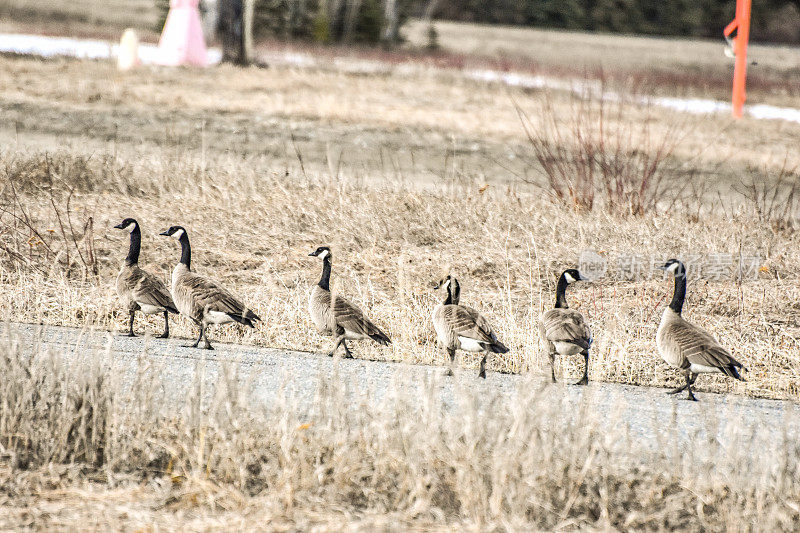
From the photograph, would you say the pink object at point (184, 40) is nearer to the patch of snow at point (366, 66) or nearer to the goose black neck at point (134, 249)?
the patch of snow at point (366, 66)

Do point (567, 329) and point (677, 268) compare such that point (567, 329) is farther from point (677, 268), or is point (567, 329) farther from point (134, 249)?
point (134, 249)

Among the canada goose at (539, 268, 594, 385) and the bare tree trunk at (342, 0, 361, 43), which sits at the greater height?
the bare tree trunk at (342, 0, 361, 43)

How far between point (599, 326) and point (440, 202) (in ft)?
14.6

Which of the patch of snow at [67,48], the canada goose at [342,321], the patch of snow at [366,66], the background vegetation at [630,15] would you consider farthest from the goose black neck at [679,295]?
the background vegetation at [630,15]

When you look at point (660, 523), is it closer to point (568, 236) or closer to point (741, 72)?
point (568, 236)

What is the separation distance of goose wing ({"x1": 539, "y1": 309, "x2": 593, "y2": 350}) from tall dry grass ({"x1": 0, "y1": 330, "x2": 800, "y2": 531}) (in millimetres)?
1175

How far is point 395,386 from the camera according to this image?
19.0 ft

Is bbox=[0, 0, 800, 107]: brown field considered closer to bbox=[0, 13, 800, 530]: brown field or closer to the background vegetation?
the background vegetation

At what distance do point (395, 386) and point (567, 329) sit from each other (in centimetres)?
151

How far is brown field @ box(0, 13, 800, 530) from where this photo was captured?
4863 mm

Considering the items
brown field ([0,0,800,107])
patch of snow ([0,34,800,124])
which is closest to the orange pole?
patch of snow ([0,34,800,124])

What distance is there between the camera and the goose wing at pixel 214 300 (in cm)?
715

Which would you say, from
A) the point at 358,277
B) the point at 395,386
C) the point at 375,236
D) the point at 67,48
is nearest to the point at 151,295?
the point at 395,386

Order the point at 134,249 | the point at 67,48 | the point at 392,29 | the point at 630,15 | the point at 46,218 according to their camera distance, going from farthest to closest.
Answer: the point at 630,15, the point at 392,29, the point at 67,48, the point at 46,218, the point at 134,249
